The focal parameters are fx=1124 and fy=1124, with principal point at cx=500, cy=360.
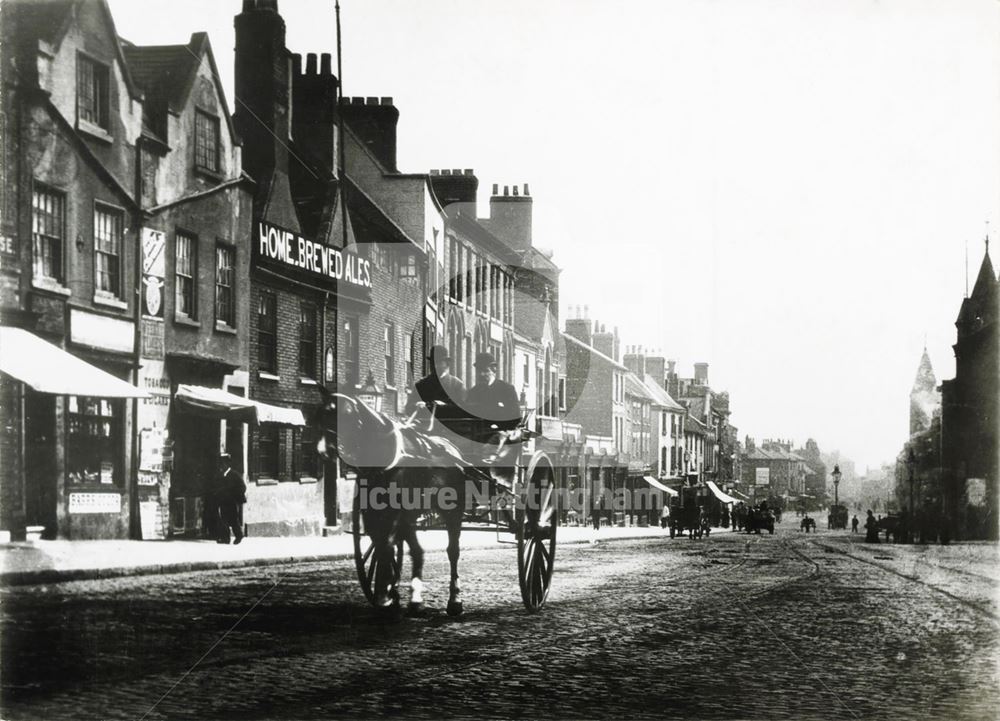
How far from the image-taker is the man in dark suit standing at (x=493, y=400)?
8.56 metres

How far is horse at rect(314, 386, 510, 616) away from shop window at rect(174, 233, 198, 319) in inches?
44.8

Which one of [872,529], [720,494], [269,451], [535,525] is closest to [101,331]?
[269,451]

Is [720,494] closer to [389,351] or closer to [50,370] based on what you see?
[389,351]

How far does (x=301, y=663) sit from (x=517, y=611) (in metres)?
2.67

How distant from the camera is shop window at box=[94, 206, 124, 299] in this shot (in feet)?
24.4

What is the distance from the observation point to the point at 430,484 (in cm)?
851

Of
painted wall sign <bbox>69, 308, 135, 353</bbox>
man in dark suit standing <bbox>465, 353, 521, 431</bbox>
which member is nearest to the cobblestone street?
man in dark suit standing <bbox>465, 353, 521, 431</bbox>

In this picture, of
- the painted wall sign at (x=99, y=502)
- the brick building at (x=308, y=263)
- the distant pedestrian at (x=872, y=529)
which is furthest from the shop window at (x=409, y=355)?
the distant pedestrian at (x=872, y=529)

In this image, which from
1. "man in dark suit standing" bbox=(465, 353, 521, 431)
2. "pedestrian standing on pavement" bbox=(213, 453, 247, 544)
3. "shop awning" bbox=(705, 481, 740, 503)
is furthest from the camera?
"shop awning" bbox=(705, 481, 740, 503)

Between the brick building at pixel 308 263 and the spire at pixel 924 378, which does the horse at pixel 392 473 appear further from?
the spire at pixel 924 378

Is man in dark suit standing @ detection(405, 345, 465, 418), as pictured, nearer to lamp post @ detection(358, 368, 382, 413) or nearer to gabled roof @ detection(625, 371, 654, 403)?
lamp post @ detection(358, 368, 382, 413)

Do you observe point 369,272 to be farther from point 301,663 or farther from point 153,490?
point 301,663

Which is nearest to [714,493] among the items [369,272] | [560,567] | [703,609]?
[560,567]

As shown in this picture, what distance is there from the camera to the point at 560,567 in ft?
44.6
